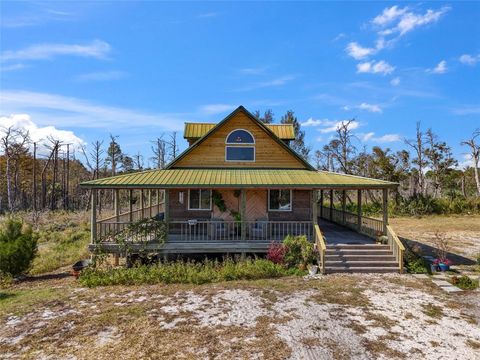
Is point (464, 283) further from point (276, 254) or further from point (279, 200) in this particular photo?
point (279, 200)

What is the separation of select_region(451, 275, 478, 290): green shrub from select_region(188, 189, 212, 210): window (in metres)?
11.0

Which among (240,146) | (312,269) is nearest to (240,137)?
(240,146)

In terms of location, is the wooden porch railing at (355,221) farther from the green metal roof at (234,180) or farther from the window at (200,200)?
the window at (200,200)

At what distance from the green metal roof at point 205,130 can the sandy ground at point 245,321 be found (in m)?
10.7

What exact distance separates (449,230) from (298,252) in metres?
17.1

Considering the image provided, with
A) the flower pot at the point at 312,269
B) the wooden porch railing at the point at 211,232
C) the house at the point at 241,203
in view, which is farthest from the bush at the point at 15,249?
the flower pot at the point at 312,269

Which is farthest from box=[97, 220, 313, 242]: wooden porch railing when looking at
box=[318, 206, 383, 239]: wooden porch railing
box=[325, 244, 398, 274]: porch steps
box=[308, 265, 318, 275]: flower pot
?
box=[318, 206, 383, 239]: wooden porch railing

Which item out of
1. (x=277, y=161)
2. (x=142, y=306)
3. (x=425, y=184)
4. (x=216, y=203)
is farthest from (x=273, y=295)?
(x=425, y=184)

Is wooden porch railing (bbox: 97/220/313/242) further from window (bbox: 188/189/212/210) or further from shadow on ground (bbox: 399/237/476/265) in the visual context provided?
shadow on ground (bbox: 399/237/476/265)

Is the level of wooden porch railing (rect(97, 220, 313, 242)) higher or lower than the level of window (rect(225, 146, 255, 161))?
lower

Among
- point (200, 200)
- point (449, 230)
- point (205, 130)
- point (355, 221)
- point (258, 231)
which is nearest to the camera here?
point (258, 231)

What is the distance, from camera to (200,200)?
55.8 feet

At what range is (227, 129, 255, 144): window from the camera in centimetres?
1770

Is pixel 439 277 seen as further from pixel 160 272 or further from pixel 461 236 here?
pixel 461 236
